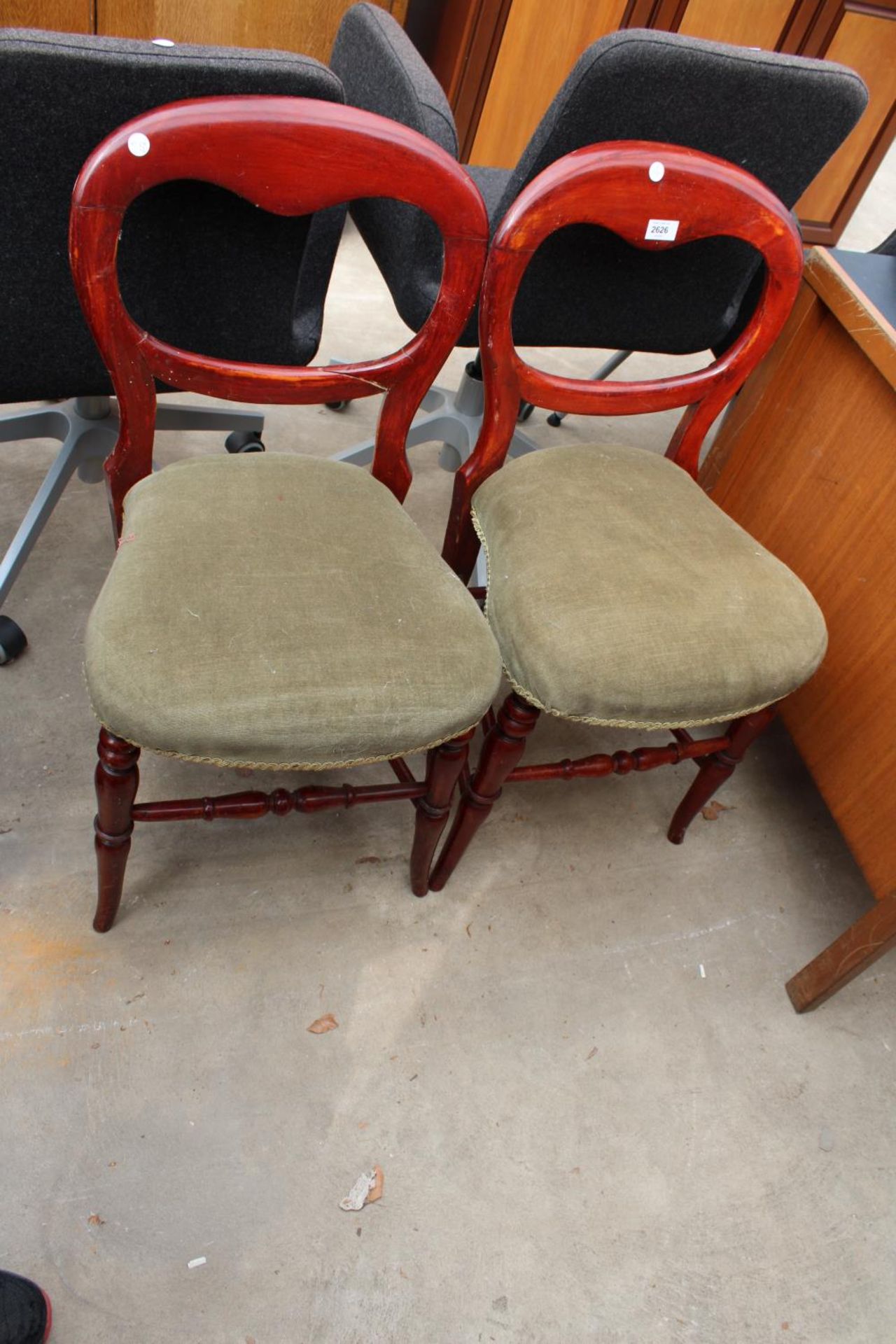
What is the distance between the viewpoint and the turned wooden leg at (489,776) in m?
1.05

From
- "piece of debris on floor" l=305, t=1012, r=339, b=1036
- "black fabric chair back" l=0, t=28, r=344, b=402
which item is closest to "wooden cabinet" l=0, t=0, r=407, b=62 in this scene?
"black fabric chair back" l=0, t=28, r=344, b=402

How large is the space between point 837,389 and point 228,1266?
127 centimetres

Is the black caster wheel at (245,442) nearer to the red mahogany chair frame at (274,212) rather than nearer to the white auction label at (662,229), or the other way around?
the red mahogany chair frame at (274,212)

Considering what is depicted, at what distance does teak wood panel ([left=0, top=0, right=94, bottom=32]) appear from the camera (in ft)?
6.45

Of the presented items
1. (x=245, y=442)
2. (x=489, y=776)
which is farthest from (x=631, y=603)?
(x=245, y=442)

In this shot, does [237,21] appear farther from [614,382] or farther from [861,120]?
[861,120]

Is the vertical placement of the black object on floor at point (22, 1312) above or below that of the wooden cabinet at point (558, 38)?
below

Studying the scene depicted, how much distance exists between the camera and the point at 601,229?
1.30 m

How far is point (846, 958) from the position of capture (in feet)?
3.77

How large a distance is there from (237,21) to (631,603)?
206 centimetres

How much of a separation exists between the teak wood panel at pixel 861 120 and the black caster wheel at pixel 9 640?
2565 mm

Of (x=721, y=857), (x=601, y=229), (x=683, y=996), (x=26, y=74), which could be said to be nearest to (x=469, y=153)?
(x=601, y=229)

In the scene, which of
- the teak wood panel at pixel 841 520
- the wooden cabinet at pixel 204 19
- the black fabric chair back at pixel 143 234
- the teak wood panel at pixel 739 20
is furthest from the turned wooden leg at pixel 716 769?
the teak wood panel at pixel 739 20

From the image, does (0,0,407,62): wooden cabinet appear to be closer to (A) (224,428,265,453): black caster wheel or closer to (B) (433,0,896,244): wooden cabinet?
(B) (433,0,896,244): wooden cabinet
